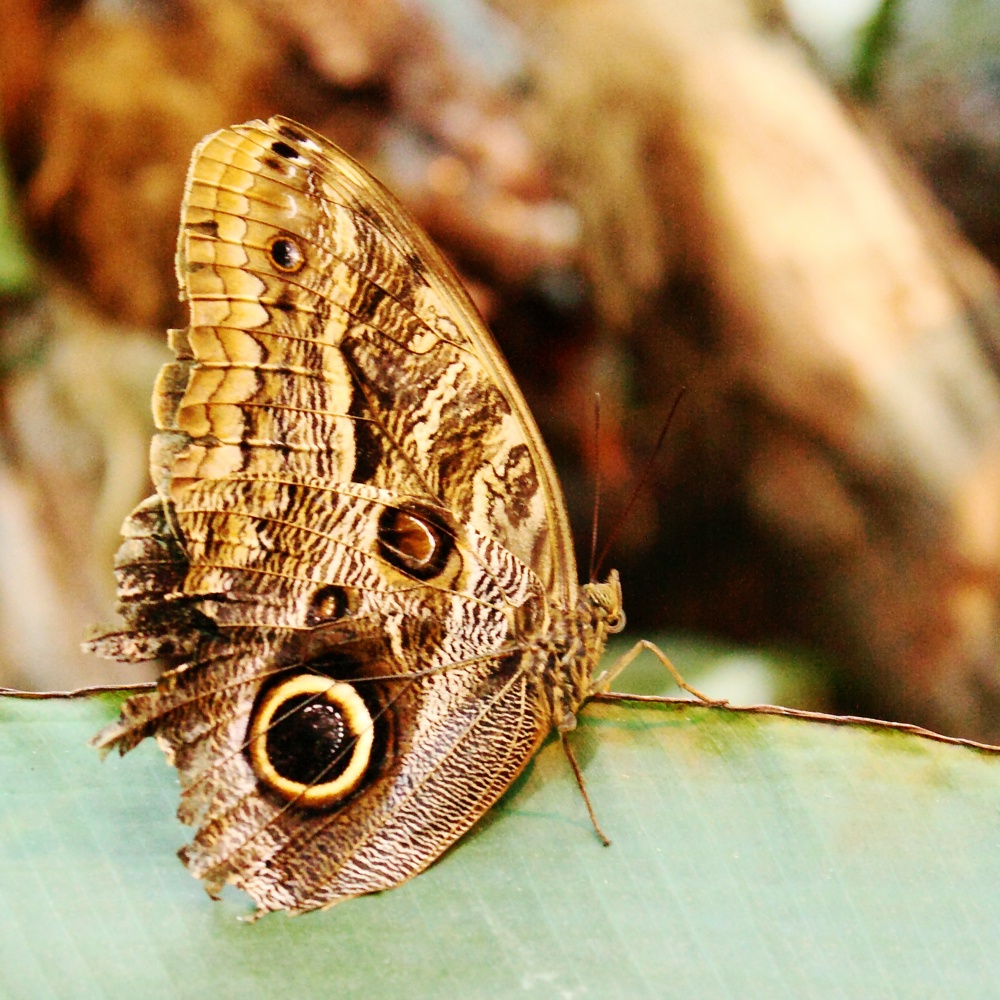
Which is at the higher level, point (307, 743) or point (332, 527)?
point (332, 527)

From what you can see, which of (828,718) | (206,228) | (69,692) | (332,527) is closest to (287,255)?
(206,228)

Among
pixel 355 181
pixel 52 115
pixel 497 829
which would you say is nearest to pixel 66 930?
pixel 497 829

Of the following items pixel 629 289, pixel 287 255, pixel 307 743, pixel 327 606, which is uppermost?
pixel 287 255

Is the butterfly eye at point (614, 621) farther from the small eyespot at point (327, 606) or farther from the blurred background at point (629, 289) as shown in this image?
the blurred background at point (629, 289)

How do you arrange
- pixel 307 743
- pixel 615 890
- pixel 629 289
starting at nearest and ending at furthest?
pixel 615 890 → pixel 307 743 → pixel 629 289

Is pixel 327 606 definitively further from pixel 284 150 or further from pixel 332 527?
pixel 284 150

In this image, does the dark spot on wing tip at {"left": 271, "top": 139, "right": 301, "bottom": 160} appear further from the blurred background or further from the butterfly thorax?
the blurred background
